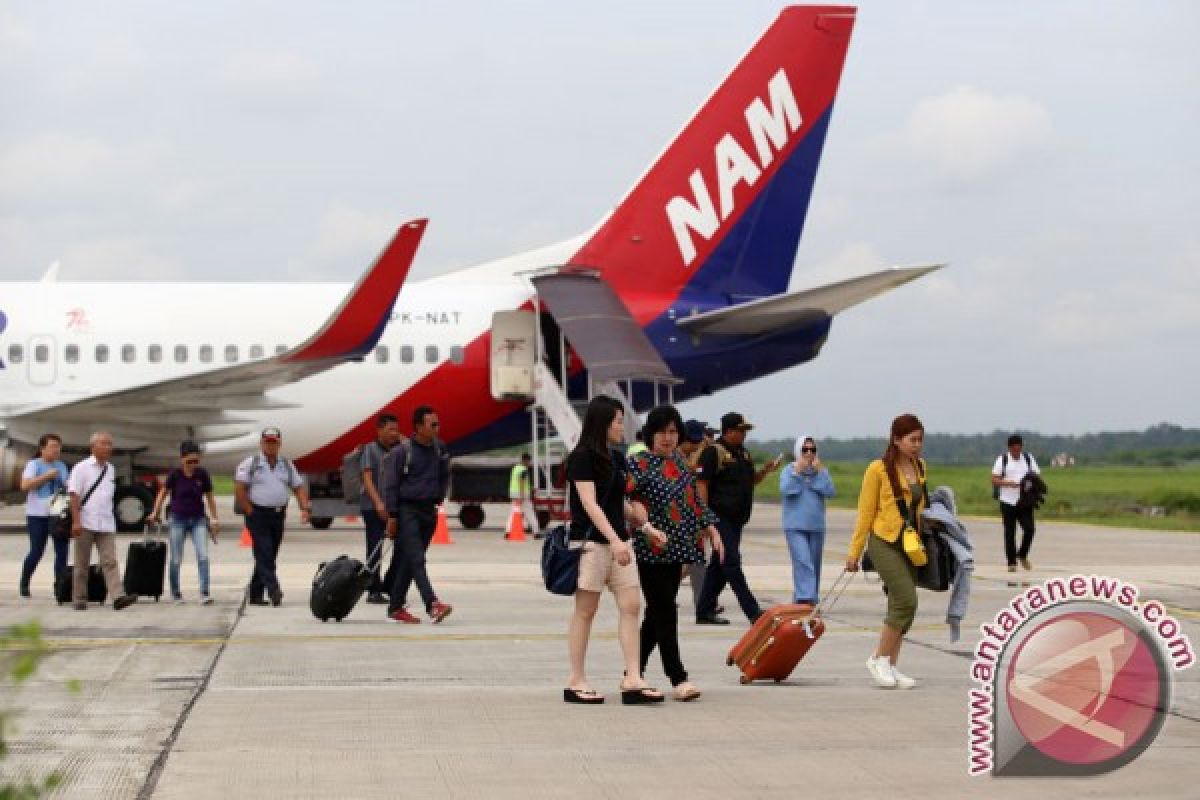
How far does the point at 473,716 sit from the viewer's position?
975 cm

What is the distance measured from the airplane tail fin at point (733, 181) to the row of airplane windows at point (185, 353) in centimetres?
308

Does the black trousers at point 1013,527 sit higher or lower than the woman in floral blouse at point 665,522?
lower

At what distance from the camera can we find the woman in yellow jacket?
10953 mm

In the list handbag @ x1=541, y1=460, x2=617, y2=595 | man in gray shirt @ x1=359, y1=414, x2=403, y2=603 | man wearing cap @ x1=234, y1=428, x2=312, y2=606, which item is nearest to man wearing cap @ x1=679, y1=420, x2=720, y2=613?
man in gray shirt @ x1=359, y1=414, x2=403, y2=603

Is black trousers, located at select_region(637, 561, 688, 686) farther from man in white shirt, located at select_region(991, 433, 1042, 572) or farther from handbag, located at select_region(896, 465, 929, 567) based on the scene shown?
man in white shirt, located at select_region(991, 433, 1042, 572)

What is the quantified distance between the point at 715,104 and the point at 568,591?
22.2 m

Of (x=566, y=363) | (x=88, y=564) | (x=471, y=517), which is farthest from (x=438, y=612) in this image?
Result: (x=471, y=517)

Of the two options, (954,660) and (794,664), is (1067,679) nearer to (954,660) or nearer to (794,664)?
(794,664)

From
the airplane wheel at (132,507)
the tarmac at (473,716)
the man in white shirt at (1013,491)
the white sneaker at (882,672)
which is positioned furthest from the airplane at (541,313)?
the white sneaker at (882,672)

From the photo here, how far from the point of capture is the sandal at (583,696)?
10.2 metres

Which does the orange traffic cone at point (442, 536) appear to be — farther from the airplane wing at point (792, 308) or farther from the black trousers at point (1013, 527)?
the black trousers at point (1013, 527)

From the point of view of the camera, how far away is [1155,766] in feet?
26.5

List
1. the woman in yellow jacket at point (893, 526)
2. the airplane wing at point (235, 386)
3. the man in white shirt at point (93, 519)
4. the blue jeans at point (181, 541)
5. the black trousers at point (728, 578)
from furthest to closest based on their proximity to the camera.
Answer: the airplane wing at point (235, 386), the blue jeans at point (181, 541), the man in white shirt at point (93, 519), the black trousers at point (728, 578), the woman in yellow jacket at point (893, 526)

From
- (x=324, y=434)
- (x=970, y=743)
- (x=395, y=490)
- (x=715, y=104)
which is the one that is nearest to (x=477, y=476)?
(x=324, y=434)
